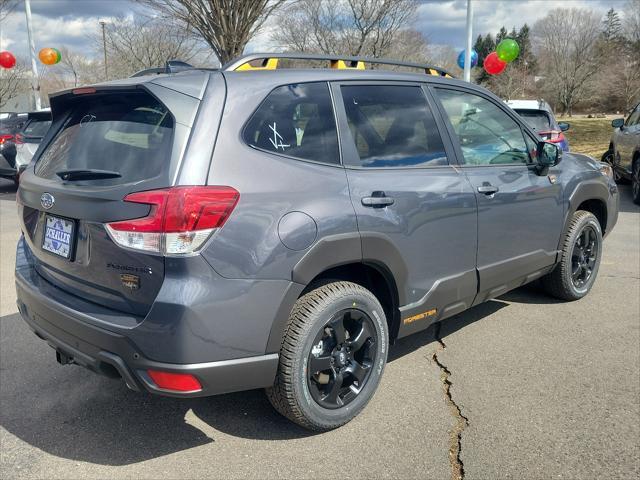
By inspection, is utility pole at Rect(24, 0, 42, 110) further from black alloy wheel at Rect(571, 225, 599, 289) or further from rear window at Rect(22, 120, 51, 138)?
black alloy wheel at Rect(571, 225, 599, 289)

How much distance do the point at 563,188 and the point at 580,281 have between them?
1034mm

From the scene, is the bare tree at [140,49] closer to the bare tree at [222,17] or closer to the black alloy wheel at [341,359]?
the bare tree at [222,17]

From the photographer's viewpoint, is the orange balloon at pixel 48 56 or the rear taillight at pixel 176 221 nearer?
the rear taillight at pixel 176 221

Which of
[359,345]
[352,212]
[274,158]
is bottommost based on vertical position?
[359,345]

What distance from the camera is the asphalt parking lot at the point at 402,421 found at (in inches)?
104

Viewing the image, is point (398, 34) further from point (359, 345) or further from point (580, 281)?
point (359, 345)

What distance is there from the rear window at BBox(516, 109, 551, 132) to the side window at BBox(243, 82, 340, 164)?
742 centimetres

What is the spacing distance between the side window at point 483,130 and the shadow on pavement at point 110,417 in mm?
2046

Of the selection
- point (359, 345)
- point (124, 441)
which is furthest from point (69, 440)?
point (359, 345)

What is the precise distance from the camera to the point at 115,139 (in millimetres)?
2672

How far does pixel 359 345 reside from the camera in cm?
295

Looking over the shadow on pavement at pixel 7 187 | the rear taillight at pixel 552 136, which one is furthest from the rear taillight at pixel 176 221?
the shadow on pavement at pixel 7 187

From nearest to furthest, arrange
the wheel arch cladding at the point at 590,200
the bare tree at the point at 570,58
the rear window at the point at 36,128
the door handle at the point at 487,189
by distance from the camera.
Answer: the door handle at the point at 487,189 → the wheel arch cladding at the point at 590,200 → the rear window at the point at 36,128 → the bare tree at the point at 570,58

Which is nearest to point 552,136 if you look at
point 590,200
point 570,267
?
point 590,200
